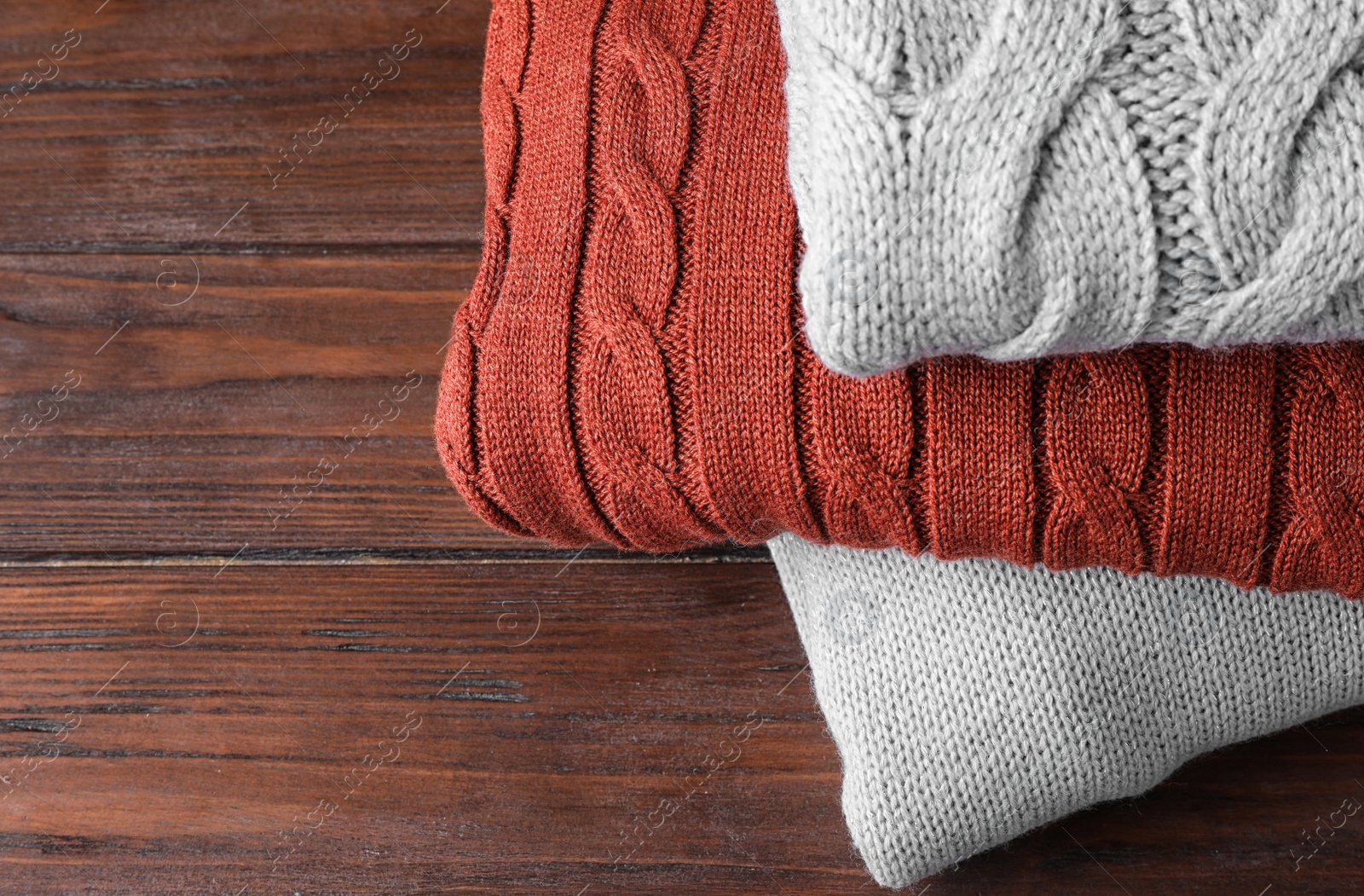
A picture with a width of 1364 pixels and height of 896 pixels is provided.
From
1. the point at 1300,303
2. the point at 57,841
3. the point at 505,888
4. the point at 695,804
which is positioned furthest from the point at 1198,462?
the point at 57,841

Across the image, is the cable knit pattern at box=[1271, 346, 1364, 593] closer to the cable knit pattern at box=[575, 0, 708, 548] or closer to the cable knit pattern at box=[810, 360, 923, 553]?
the cable knit pattern at box=[810, 360, 923, 553]

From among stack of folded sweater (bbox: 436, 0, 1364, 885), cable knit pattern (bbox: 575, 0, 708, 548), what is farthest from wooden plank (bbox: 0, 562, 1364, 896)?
cable knit pattern (bbox: 575, 0, 708, 548)

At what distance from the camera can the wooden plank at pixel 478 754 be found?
2.19ft

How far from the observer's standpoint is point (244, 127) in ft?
2.74

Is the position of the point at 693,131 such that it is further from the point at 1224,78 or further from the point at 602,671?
the point at 602,671

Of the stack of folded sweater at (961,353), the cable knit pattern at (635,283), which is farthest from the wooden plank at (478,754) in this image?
the cable knit pattern at (635,283)

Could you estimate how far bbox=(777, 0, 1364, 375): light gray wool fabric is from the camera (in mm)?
346

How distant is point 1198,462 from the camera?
1.41 feet

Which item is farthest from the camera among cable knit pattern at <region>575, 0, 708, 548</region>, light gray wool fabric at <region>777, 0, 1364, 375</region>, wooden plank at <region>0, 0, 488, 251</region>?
wooden plank at <region>0, 0, 488, 251</region>

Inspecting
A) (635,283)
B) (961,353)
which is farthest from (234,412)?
(961,353)

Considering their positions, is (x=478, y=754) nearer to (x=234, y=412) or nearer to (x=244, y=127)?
(x=234, y=412)

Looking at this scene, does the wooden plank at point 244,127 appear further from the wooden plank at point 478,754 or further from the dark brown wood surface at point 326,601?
the wooden plank at point 478,754

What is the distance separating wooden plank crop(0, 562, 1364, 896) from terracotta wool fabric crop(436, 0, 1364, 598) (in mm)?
232

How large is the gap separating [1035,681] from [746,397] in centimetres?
22
